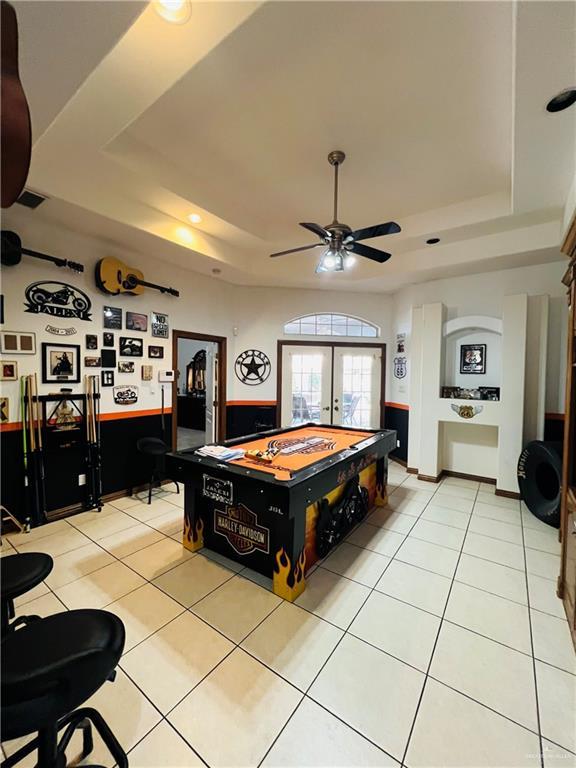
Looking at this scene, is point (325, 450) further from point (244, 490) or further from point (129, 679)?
point (129, 679)

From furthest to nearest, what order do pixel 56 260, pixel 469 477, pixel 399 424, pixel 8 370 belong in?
1. pixel 399 424
2. pixel 469 477
3. pixel 56 260
4. pixel 8 370

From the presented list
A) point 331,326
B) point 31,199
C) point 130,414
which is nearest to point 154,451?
point 130,414

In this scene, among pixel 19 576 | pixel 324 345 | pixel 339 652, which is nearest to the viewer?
pixel 19 576

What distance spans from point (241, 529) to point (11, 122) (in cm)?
256

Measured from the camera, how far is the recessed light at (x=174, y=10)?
1563mm

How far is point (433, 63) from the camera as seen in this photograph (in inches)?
75.9

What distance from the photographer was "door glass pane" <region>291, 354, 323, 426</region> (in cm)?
573

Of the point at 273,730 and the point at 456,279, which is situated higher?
the point at 456,279

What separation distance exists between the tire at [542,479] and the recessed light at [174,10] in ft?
15.1

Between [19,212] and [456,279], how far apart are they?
213 inches

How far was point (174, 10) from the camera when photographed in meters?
1.60

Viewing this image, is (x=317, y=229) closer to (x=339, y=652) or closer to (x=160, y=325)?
(x=160, y=325)

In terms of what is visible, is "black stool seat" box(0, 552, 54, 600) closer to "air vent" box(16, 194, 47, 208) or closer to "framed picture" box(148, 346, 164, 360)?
"air vent" box(16, 194, 47, 208)

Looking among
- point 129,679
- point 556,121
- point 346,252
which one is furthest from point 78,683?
point 556,121
